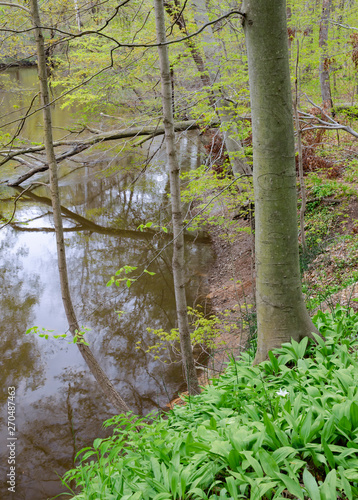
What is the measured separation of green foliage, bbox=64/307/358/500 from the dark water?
430mm

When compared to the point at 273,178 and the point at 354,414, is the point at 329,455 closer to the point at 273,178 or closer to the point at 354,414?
the point at 354,414

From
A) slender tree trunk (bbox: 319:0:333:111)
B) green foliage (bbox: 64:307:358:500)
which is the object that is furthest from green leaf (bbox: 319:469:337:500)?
slender tree trunk (bbox: 319:0:333:111)

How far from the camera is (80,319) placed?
23.8 ft

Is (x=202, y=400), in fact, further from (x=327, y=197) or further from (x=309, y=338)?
(x=327, y=197)

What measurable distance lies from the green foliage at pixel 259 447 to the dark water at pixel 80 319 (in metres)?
0.43

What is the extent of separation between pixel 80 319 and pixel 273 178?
5.24m

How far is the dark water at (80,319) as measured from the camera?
5777mm

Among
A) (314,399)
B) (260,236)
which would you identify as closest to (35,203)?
(260,236)

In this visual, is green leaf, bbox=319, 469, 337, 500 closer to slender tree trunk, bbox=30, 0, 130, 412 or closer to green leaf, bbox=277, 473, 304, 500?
green leaf, bbox=277, 473, 304, 500

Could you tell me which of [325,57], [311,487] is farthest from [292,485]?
[325,57]

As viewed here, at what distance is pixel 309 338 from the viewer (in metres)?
3.37

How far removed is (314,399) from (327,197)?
8.40 metres

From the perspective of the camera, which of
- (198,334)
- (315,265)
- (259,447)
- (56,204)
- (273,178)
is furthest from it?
(315,265)

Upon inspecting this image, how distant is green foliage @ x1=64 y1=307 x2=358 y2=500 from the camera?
6.10 feet
